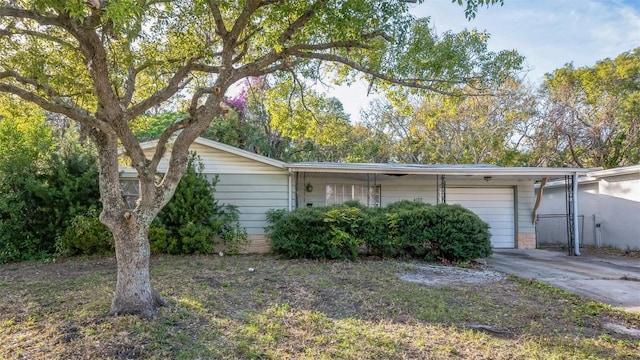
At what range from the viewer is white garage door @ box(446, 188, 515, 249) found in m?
11.7

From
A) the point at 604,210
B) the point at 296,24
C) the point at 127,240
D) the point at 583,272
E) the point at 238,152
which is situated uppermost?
the point at 296,24

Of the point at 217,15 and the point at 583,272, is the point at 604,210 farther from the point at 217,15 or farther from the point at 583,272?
the point at 217,15

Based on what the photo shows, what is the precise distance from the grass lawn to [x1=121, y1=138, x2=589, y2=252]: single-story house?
3354mm

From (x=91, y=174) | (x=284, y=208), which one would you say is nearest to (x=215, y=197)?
(x=284, y=208)

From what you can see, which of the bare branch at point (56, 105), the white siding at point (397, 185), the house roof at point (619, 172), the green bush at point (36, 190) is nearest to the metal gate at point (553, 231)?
the house roof at point (619, 172)

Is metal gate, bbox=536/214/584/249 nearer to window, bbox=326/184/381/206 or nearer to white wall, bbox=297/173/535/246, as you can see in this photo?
white wall, bbox=297/173/535/246

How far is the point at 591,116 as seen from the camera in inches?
631

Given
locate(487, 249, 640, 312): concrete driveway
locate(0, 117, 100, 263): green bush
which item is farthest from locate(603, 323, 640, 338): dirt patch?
locate(0, 117, 100, 263): green bush

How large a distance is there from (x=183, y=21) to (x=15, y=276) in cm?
535

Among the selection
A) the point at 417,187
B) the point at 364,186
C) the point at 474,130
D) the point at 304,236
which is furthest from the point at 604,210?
the point at 304,236

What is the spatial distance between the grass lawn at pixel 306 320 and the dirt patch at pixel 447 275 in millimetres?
178

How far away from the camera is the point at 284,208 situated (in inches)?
387

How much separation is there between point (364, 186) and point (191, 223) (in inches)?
204

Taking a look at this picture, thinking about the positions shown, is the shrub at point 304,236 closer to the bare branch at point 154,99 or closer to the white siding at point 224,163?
the white siding at point 224,163
